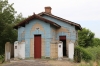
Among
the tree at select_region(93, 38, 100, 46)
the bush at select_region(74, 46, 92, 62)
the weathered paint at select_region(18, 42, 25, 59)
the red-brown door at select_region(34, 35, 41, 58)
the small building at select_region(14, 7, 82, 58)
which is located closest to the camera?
the bush at select_region(74, 46, 92, 62)

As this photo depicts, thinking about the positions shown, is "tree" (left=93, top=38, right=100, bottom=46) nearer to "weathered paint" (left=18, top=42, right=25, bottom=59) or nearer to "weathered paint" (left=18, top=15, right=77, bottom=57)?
"weathered paint" (left=18, top=15, right=77, bottom=57)

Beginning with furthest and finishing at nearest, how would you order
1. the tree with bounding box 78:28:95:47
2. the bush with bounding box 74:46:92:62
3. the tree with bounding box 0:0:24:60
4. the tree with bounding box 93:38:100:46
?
1. the tree with bounding box 93:38:100:46
2. the tree with bounding box 78:28:95:47
3. the tree with bounding box 0:0:24:60
4. the bush with bounding box 74:46:92:62

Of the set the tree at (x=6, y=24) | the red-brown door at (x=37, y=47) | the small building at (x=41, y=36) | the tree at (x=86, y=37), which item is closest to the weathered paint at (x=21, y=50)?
the small building at (x=41, y=36)

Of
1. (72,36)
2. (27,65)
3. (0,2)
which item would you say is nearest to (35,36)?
(72,36)

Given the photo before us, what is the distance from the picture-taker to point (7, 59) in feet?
66.3

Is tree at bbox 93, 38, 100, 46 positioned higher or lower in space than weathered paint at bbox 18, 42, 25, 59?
higher

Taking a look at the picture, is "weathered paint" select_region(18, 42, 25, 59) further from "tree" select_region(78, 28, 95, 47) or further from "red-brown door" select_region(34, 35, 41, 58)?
"tree" select_region(78, 28, 95, 47)

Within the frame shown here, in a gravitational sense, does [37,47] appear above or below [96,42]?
below

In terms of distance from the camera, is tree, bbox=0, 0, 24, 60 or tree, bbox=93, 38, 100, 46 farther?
tree, bbox=93, 38, 100, 46

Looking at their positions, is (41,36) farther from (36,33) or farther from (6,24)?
(6,24)

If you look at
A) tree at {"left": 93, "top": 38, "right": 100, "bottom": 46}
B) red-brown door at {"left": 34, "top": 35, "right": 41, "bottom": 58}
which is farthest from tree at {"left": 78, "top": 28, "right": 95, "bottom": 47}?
red-brown door at {"left": 34, "top": 35, "right": 41, "bottom": 58}

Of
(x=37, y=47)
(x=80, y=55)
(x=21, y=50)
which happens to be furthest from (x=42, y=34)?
(x=80, y=55)

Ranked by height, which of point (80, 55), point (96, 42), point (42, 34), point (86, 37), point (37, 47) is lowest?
point (80, 55)

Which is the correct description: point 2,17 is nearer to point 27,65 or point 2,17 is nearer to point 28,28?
point 28,28
